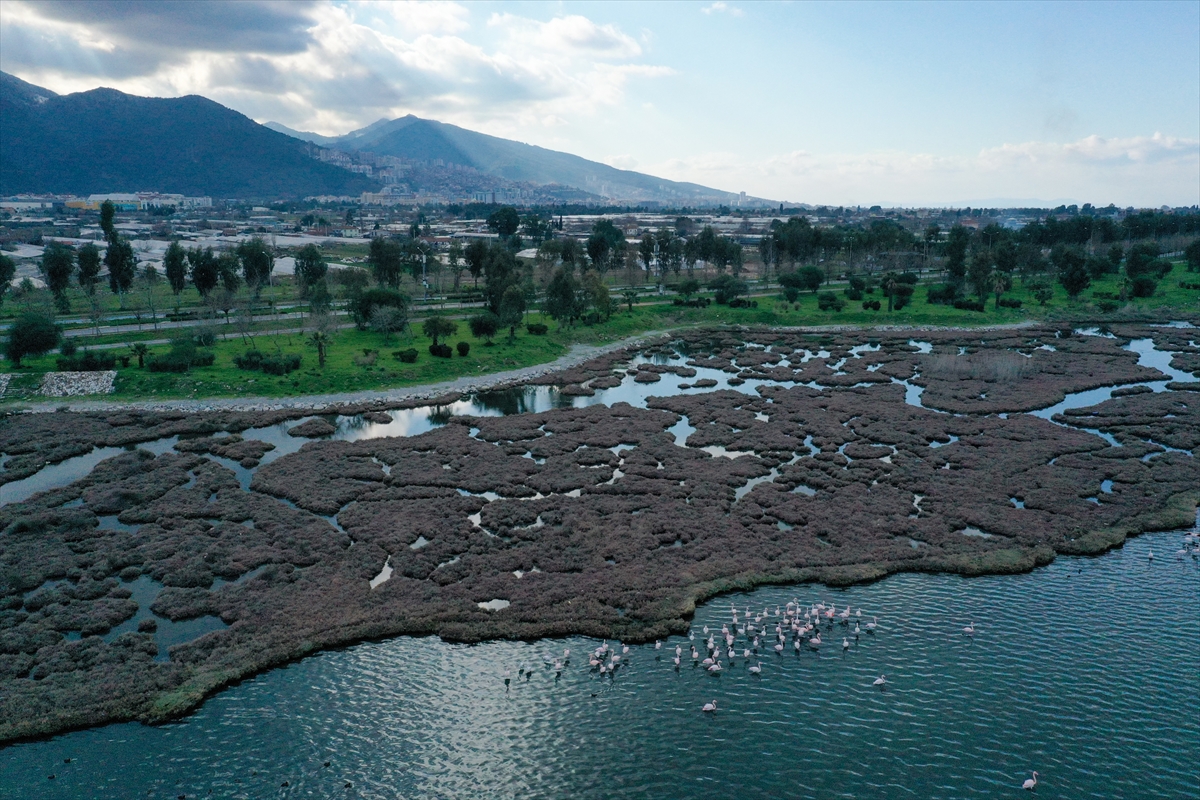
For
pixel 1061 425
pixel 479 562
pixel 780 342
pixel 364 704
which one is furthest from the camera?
pixel 780 342

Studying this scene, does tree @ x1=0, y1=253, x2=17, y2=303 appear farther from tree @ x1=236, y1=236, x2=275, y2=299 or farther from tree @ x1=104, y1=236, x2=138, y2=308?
tree @ x1=236, y1=236, x2=275, y2=299

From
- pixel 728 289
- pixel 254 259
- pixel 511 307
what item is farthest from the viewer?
pixel 728 289

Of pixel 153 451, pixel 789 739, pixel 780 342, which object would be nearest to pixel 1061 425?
pixel 780 342

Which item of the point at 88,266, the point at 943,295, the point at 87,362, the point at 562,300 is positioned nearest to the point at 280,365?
the point at 87,362

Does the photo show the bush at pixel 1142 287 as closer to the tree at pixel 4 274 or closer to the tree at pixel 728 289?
the tree at pixel 728 289

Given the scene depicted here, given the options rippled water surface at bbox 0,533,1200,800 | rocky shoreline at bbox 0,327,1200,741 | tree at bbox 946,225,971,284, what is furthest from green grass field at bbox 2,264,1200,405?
rippled water surface at bbox 0,533,1200,800

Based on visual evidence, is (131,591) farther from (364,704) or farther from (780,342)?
(780,342)

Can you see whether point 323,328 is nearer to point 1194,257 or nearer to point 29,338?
point 29,338
